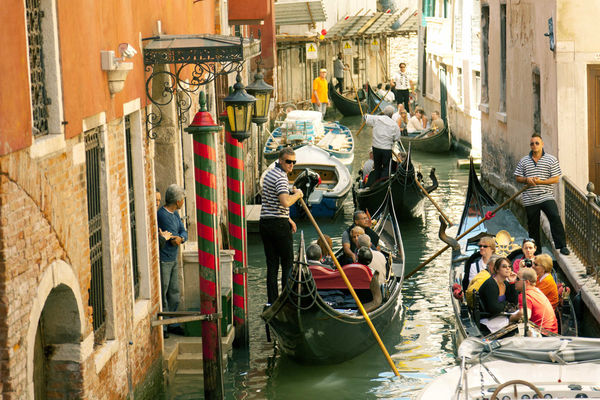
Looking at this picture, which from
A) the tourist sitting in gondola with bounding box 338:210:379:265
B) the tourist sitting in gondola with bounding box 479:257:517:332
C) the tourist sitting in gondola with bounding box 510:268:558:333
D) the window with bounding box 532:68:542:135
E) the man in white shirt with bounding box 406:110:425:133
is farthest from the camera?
the man in white shirt with bounding box 406:110:425:133

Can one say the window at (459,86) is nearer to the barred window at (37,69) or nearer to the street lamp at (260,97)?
the street lamp at (260,97)

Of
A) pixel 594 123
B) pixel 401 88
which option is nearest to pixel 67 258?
pixel 594 123

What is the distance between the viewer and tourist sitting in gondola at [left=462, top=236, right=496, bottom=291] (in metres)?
7.55

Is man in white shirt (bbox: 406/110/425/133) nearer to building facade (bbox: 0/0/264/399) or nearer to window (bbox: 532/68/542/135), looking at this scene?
window (bbox: 532/68/542/135)

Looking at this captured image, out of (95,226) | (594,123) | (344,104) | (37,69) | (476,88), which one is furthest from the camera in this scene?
(344,104)

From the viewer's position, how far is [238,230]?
7.67 m

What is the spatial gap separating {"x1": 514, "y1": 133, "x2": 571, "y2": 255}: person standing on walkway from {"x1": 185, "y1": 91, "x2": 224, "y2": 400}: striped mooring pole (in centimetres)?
357

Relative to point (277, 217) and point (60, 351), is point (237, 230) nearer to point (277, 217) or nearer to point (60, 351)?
point (277, 217)

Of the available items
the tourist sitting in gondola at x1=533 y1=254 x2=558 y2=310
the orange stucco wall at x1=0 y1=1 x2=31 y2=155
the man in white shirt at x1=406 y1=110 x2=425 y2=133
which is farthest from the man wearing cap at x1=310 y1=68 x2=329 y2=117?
the orange stucco wall at x1=0 y1=1 x2=31 y2=155

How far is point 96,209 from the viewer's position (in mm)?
5352

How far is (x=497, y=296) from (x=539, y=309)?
0.99ft

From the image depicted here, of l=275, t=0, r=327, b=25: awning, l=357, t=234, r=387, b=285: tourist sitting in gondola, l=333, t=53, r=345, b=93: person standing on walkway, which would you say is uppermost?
l=275, t=0, r=327, b=25: awning

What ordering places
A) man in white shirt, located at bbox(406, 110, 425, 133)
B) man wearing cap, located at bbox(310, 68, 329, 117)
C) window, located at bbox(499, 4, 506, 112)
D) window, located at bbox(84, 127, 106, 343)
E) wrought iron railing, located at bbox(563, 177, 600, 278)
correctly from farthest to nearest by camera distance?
man wearing cap, located at bbox(310, 68, 329, 117), man in white shirt, located at bbox(406, 110, 425, 133), window, located at bbox(499, 4, 506, 112), wrought iron railing, located at bbox(563, 177, 600, 278), window, located at bbox(84, 127, 106, 343)

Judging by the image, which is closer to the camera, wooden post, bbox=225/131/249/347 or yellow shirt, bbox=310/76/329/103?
wooden post, bbox=225/131/249/347
